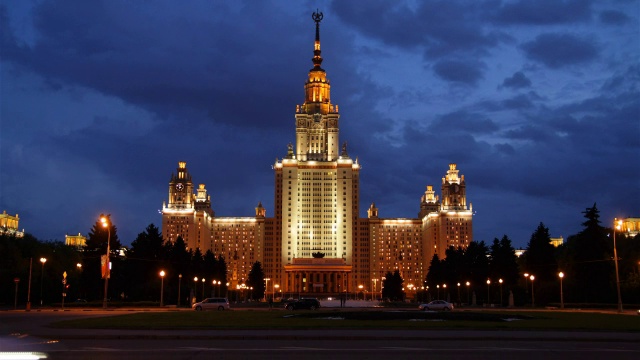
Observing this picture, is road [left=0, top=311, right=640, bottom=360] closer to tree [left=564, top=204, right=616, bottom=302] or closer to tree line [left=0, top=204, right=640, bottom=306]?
tree line [left=0, top=204, right=640, bottom=306]

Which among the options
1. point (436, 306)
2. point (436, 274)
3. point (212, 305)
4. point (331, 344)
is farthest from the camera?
point (436, 274)

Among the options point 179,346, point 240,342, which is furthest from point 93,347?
point 240,342

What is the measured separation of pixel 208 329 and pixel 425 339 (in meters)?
12.8

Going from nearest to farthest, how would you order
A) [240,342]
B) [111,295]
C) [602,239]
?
[240,342] → [602,239] → [111,295]

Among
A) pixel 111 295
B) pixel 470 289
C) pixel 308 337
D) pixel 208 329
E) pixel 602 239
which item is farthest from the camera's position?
pixel 470 289

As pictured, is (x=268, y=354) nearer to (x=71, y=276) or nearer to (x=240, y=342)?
(x=240, y=342)

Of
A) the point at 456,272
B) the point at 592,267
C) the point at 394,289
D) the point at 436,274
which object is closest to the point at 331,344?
the point at 592,267

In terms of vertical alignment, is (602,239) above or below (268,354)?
above

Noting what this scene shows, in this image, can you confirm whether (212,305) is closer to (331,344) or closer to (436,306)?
(436,306)

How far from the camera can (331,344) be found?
98.3 ft

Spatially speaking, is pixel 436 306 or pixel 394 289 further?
pixel 394 289

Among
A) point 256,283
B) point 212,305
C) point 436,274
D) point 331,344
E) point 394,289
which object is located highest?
point 436,274

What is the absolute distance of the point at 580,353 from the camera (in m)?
26.6

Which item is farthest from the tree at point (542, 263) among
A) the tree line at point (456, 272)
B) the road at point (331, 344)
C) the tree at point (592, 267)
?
the road at point (331, 344)
